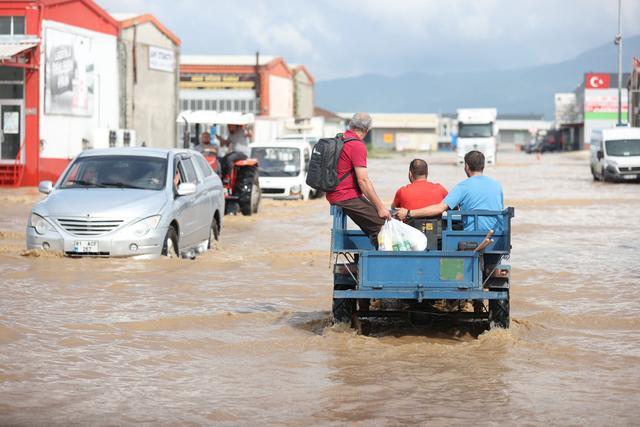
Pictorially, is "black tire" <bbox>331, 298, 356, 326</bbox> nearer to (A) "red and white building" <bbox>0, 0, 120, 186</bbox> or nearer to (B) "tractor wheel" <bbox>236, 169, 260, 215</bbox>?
(B) "tractor wheel" <bbox>236, 169, 260, 215</bbox>

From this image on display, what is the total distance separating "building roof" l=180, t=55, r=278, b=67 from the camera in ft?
Answer: 238

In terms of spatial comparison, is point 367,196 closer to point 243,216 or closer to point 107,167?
point 107,167

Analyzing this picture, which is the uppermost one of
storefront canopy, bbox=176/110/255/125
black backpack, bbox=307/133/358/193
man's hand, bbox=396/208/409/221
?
storefront canopy, bbox=176/110/255/125

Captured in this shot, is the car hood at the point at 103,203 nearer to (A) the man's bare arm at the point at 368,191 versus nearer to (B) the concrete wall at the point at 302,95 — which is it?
(A) the man's bare arm at the point at 368,191

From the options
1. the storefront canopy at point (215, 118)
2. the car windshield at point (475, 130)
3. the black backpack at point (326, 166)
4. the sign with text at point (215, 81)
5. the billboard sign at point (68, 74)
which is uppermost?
the sign with text at point (215, 81)

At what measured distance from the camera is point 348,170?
9.75 metres

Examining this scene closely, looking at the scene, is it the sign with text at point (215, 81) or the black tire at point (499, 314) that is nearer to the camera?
the black tire at point (499, 314)

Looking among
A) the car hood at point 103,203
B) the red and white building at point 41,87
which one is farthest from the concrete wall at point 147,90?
the car hood at point 103,203

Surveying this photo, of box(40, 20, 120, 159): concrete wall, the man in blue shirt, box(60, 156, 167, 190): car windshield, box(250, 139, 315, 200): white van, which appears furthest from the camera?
box(40, 20, 120, 159): concrete wall

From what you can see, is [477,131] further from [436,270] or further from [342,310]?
[436,270]

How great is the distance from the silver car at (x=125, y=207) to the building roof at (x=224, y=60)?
186 feet

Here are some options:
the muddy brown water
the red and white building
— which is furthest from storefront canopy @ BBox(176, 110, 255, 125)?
the muddy brown water

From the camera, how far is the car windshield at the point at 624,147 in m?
41.7

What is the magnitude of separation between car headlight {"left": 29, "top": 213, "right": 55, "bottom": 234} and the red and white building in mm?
18506
